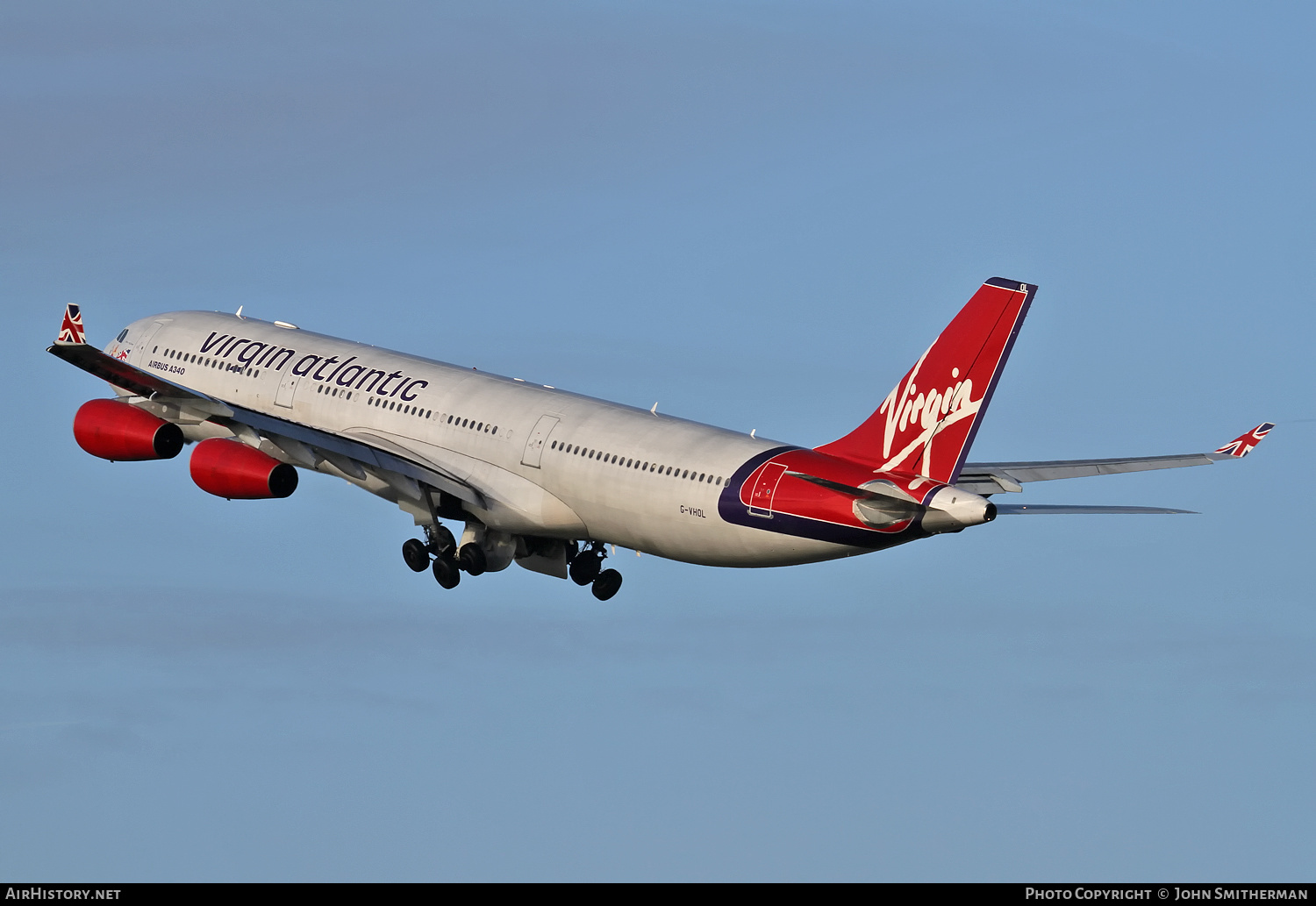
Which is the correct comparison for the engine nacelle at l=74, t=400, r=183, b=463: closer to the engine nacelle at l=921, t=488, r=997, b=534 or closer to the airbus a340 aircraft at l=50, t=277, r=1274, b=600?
the airbus a340 aircraft at l=50, t=277, r=1274, b=600

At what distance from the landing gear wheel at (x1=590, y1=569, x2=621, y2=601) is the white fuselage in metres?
3.95

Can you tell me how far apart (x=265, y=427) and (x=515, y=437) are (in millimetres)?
6798

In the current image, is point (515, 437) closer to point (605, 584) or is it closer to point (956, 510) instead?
point (605, 584)

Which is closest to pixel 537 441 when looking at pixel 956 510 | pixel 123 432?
pixel 123 432

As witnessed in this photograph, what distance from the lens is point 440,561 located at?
6222cm

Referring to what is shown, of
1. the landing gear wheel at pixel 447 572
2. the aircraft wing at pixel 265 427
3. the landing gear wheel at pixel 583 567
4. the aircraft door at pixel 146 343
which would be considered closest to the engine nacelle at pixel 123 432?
the aircraft wing at pixel 265 427

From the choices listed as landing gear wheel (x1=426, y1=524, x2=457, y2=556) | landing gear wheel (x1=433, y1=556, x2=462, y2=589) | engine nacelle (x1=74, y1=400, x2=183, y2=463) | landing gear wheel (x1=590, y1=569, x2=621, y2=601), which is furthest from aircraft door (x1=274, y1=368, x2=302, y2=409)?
landing gear wheel (x1=590, y1=569, x2=621, y2=601)

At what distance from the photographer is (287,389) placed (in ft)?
218

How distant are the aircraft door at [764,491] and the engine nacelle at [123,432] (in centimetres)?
1616

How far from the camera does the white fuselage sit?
56531 millimetres

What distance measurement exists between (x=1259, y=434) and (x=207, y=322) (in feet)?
107

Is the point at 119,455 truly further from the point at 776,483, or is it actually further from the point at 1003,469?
the point at 1003,469

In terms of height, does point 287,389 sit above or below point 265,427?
above
